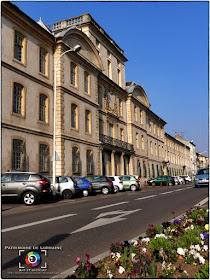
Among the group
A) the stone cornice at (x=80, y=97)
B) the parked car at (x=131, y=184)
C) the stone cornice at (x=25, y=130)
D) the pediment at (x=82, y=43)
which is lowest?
the parked car at (x=131, y=184)

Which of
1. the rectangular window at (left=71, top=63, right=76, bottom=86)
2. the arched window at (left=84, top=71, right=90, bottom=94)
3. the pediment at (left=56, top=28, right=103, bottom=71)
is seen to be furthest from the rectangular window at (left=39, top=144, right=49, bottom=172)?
the pediment at (left=56, top=28, right=103, bottom=71)

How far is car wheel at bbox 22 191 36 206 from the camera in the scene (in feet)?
47.4

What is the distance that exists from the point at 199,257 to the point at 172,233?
5.24 feet

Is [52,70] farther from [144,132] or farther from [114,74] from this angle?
[144,132]

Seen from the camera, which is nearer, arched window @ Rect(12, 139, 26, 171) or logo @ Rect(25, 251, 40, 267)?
logo @ Rect(25, 251, 40, 267)

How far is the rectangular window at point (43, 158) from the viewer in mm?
21881

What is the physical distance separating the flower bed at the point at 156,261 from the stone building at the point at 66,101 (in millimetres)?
15366

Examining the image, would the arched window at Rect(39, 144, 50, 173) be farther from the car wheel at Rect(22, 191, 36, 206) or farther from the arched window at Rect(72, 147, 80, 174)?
the car wheel at Rect(22, 191, 36, 206)

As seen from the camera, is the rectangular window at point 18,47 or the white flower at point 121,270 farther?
the rectangular window at point 18,47

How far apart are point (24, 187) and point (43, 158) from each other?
7.83 meters

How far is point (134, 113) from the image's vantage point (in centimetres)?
4547

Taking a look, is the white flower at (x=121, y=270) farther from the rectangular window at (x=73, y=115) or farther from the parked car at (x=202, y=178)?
the parked car at (x=202, y=178)

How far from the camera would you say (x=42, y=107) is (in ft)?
75.5

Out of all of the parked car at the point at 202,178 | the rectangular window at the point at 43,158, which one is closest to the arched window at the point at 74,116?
the rectangular window at the point at 43,158
